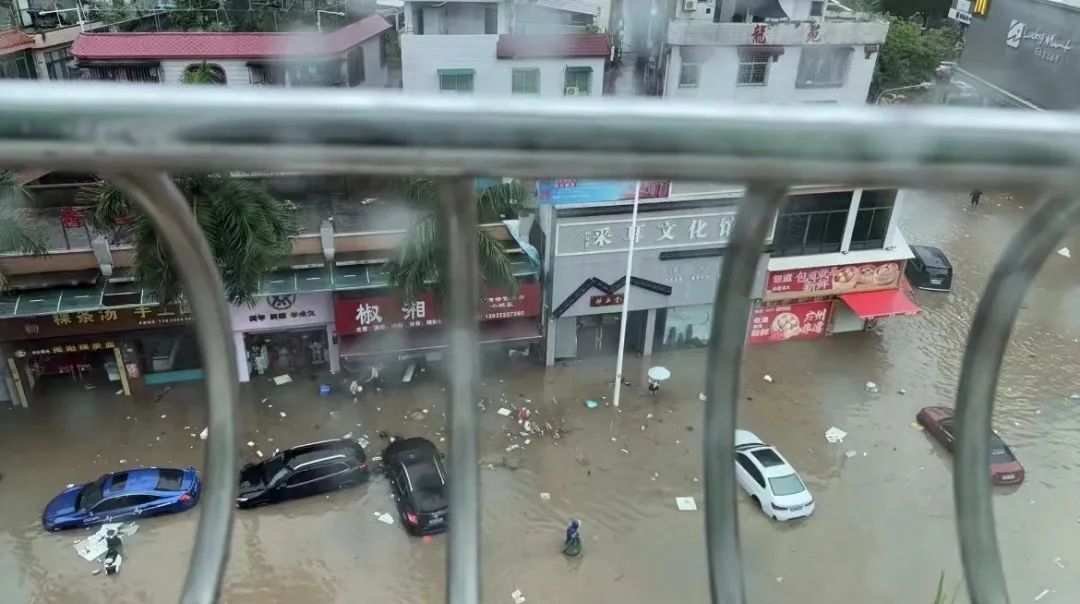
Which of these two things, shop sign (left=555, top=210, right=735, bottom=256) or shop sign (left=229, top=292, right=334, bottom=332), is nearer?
shop sign (left=229, top=292, right=334, bottom=332)

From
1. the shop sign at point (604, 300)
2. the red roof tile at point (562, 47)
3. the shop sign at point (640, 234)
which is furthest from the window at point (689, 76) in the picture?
the shop sign at point (604, 300)

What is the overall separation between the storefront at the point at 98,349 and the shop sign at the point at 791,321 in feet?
10.0

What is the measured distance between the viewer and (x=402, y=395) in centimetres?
405

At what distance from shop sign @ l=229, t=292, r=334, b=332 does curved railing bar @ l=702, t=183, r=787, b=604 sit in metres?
3.74

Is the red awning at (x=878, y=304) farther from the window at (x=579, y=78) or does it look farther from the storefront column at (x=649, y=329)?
the window at (x=579, y=78)

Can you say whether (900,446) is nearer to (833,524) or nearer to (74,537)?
(833,524)

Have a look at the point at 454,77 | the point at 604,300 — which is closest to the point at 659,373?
the point at 604,300

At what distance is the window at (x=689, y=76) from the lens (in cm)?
386

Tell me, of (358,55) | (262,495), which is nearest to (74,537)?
(262,495)

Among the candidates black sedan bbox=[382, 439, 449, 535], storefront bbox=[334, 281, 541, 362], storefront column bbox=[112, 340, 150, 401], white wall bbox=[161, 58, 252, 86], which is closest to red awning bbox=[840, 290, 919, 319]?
storefront bbox=[334, 281, 541, 362]

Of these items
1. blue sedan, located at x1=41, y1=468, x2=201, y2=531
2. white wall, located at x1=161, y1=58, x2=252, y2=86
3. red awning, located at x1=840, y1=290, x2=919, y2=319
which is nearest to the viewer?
blue sedan, located at x1=41, y1=468, x2=201, y2=531

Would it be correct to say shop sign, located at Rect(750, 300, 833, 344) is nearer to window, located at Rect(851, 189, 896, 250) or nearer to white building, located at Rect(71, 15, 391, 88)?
window, located at Rect(851, 189, 896, 250)

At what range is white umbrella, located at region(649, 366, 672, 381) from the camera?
4234mm

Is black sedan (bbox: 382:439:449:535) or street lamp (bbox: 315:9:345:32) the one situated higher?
street lamp (bbox: 315:9:345:32)
